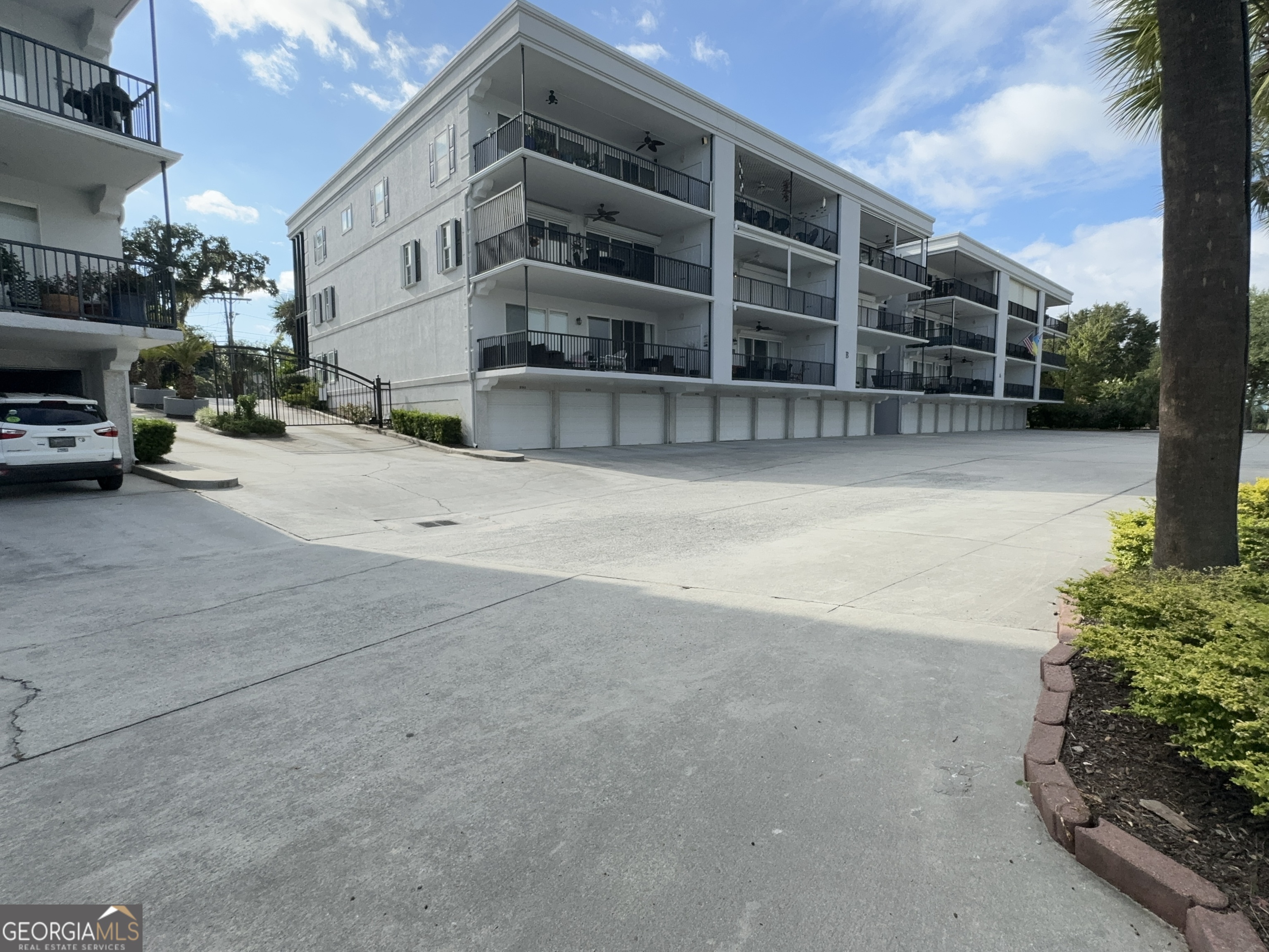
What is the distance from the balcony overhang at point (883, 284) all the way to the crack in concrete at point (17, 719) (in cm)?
3318

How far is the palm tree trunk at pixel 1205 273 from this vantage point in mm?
3604

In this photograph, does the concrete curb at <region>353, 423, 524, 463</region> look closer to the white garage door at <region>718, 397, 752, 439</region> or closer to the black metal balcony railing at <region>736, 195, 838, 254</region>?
the white garage door at <region>718, 397, 752, 439</region>

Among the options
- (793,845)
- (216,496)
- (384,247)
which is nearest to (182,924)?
(793,845)

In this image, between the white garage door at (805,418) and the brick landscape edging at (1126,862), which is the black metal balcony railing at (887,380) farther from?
the brick landscape edging at (1126,862)

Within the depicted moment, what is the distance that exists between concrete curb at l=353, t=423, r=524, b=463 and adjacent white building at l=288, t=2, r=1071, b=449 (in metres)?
0.98

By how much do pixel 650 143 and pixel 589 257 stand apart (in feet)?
21.4

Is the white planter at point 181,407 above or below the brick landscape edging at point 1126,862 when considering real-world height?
above

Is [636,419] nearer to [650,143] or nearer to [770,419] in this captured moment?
[770,419]

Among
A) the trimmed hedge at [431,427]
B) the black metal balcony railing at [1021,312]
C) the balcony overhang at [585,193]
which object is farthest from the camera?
the black metal balcony railing at [1021,312]

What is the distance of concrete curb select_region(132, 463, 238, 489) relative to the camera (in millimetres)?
11766

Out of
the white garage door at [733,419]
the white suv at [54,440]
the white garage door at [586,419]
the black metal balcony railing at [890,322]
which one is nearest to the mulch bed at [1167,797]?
the white suv at [54,440]

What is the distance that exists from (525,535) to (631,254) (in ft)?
50.5

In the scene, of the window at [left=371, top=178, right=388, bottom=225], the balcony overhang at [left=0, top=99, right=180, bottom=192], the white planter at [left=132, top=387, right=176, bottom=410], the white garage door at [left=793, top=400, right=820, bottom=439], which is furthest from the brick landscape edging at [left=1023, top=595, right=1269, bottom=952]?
the white planter at [left=132, top=387, right=176, bottom=410]

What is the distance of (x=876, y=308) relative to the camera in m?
36.1
